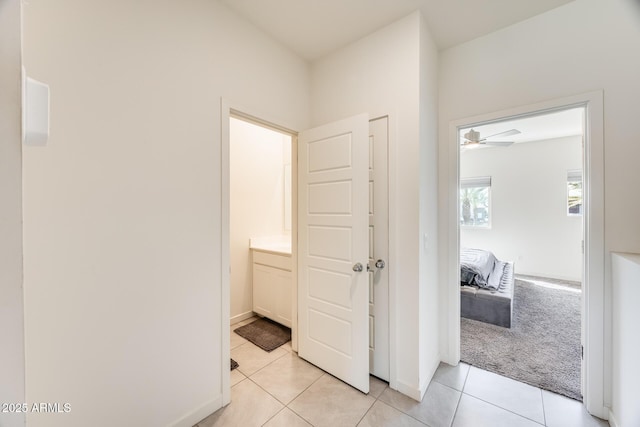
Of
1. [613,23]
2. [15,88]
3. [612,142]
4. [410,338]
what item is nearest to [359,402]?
[410,338]

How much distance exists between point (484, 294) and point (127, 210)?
3481 mm

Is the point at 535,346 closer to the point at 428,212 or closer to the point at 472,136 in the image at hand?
the point at 428,212

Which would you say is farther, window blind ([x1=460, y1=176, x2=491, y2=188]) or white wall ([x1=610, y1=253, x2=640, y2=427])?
window blind ([x1=460, y1=176, x2=491, y2=188])

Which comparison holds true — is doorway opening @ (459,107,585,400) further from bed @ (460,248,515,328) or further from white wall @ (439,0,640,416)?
white wall @ (439,0,640,416)

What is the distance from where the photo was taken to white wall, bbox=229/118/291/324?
3027 mm

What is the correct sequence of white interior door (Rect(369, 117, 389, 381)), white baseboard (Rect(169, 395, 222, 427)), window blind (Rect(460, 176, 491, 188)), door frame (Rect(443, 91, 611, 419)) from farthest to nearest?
window blind (Rect(460, 176, 491, 188)) → white interior door (Rect(369, 117, 389, 381)) → door frame (Rect(443, 91, 611, 419)) → white baseboard (Rect(169, 395, 222, 427))

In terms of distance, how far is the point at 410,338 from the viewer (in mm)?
1792

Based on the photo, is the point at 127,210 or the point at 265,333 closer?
the point at 127,210

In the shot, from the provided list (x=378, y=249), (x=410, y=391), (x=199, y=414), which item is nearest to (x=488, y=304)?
(x=410, y=391)

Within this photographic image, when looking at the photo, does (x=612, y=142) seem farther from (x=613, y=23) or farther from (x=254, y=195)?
(x=254, y=195)

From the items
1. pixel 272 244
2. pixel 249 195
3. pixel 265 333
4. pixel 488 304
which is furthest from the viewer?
pixel 272 244

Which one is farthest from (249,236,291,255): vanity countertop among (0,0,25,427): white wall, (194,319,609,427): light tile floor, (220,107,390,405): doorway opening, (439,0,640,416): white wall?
(0,0,25,427): white wall

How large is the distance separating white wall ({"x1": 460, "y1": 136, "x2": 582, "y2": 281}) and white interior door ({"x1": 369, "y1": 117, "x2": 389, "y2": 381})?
14.9 feet

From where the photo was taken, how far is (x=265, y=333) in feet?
8.93
